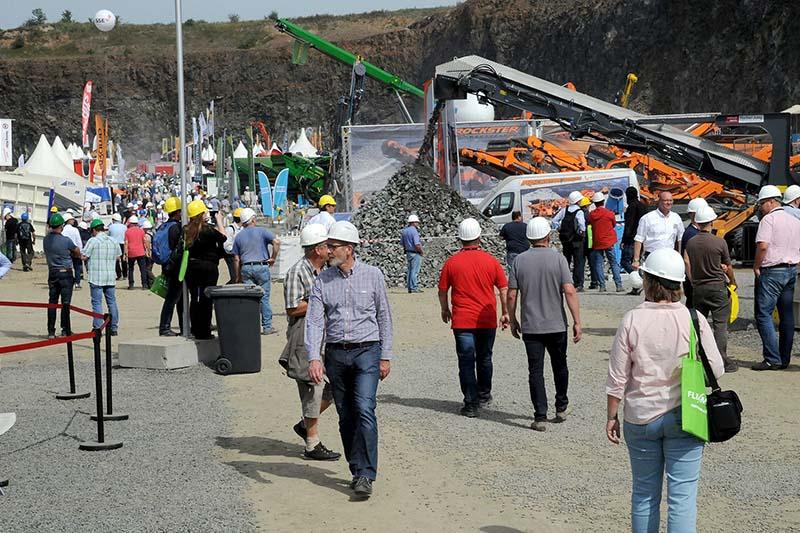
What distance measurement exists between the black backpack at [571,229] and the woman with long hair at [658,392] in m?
16.5

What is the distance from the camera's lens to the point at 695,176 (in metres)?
30.8

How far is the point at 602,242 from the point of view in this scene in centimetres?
2117

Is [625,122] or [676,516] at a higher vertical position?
[625,122]

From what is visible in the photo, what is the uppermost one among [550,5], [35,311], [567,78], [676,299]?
[550,5]

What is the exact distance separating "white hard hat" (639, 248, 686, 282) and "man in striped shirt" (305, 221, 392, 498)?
230 centimetres

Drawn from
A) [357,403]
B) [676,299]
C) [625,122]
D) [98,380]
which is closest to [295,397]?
[98,380]

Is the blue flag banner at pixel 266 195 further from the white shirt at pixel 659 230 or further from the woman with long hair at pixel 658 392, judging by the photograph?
the woman with long hair at pixel 658 392

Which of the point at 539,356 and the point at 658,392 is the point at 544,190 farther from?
the point at 658,392

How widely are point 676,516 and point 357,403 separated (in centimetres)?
258

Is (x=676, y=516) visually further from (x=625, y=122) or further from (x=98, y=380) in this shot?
(x=625, y=122)

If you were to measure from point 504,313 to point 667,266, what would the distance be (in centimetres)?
465

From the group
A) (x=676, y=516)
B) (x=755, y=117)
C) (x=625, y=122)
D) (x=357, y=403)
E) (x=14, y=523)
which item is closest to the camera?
(x=676, y=516)

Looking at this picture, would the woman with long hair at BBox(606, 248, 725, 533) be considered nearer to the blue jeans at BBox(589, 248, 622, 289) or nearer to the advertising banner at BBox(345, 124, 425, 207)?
the blue jeans at BBox(589, 248, 622, 289)

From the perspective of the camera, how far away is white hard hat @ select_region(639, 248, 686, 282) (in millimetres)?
5617
